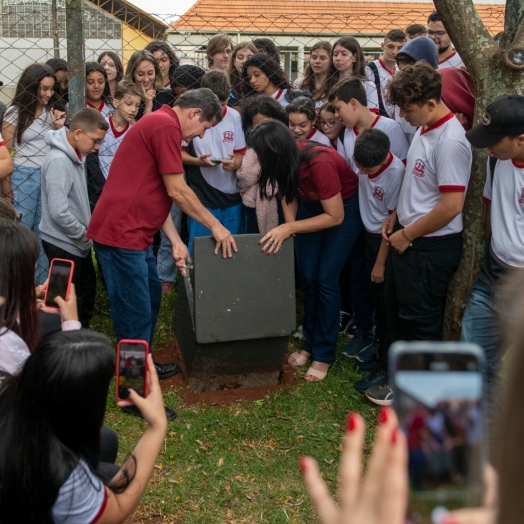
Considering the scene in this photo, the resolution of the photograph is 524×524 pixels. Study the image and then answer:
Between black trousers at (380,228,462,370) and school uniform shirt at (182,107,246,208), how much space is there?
5.21ft

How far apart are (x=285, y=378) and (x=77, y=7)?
2.87m

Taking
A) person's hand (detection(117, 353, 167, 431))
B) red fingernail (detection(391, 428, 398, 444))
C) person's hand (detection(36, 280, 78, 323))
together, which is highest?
red fingernail (detection(391, 428, 398, 444))

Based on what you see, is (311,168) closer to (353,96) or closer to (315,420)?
(353,96)

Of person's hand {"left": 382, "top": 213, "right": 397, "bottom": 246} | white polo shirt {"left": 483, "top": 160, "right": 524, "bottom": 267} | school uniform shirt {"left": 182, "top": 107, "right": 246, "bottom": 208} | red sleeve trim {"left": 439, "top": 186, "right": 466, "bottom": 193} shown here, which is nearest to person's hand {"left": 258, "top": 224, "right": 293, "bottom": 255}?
person's hand {"left": 382, "top": 213, "right": 397, "bottom": 246}

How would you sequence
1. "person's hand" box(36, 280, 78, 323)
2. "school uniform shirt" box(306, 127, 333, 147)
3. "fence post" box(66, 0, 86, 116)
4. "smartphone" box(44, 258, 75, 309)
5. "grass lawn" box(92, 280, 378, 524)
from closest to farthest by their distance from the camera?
"person's hand" box(36, 280, 78, 323) → "smartphone" box(44, 258, 75, 309) → "grass lawn" box(92, 280, 378, 524) → "fence post" box(66, 0, 86, 116) → "school uniform shirt" box(306, 127, 333, 147)

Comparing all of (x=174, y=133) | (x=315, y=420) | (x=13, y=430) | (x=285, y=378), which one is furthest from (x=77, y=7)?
(x=13, y=430)

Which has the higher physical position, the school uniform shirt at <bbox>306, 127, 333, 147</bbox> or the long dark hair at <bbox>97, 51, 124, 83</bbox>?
the long dark hair at <bbox>97, 51, 124, 83</bbox>

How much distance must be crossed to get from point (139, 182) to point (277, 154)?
0.84 metres

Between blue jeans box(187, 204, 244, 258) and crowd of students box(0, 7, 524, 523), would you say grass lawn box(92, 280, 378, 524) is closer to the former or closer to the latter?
crowd of students box(0, 7, 524, 523)

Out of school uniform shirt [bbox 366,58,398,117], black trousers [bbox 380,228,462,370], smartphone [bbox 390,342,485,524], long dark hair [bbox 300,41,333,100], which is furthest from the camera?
long dark hair [bbox 300,41,333,100]

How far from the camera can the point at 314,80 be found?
603 centimetres

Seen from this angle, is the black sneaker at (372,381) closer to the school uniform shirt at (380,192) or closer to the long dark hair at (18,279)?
the school uniform shirt at (380,192)

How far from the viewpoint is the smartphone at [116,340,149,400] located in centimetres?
254

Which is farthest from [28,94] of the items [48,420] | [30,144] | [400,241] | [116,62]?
[48,420]
